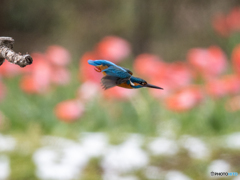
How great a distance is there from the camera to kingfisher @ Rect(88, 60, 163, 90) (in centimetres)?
9

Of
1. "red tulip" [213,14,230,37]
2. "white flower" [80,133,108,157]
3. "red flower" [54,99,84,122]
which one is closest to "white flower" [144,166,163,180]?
"white flower" [80,133,108,157]

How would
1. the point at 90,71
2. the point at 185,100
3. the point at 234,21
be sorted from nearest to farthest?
the point at 90,71 → the point at 185,100 → the point at 234,21

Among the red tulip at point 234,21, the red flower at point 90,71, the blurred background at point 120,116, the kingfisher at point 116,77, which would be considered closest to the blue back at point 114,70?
the kingfisher at point 116,77

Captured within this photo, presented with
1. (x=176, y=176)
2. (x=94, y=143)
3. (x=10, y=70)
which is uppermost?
(x=10, y=70)

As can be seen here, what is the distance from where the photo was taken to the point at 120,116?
95cm

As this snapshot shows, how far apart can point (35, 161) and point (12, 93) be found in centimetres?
41

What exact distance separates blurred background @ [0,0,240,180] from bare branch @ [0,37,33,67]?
0.36 m

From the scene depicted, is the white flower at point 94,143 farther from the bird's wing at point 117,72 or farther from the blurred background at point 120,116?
the bird's wing at point 117,72

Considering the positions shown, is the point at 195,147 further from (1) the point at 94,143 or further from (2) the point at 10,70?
(2) the point at 10,70

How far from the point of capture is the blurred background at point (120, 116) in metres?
0.72

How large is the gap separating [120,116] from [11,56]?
0.87 meters

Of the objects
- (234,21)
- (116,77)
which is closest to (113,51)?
(234,21)

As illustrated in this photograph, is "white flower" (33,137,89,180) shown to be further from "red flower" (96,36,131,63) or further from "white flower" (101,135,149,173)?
"red flower" (96,36,131,63)

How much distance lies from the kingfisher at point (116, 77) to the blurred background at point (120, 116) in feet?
1.18
